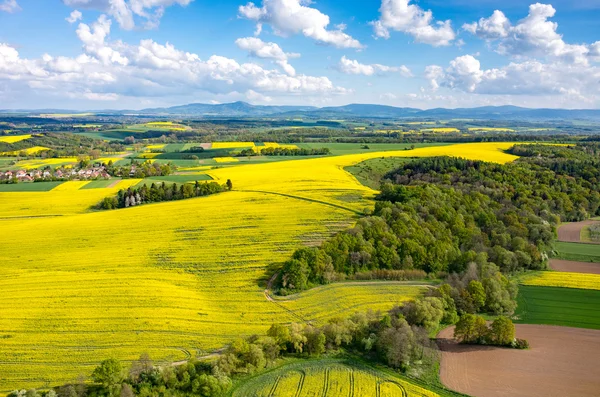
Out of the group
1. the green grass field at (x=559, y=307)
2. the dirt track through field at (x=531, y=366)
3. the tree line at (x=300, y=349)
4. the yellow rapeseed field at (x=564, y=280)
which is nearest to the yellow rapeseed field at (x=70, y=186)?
the tree line at (x=300, y=349)

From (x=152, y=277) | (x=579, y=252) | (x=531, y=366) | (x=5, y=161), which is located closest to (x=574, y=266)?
(x=579, y=252)

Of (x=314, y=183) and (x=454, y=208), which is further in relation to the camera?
(x=314, y=183)

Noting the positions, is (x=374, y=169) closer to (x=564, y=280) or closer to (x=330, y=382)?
(x=564, y=280)

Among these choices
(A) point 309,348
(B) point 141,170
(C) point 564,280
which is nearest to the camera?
(A) point 309,348

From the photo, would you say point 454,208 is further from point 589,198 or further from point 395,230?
point 589,198

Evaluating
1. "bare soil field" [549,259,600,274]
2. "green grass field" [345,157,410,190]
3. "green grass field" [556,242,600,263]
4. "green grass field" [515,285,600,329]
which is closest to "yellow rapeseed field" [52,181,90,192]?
"green grass field" [345,157,410,190]

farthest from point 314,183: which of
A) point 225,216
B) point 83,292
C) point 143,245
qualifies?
point 83,292
